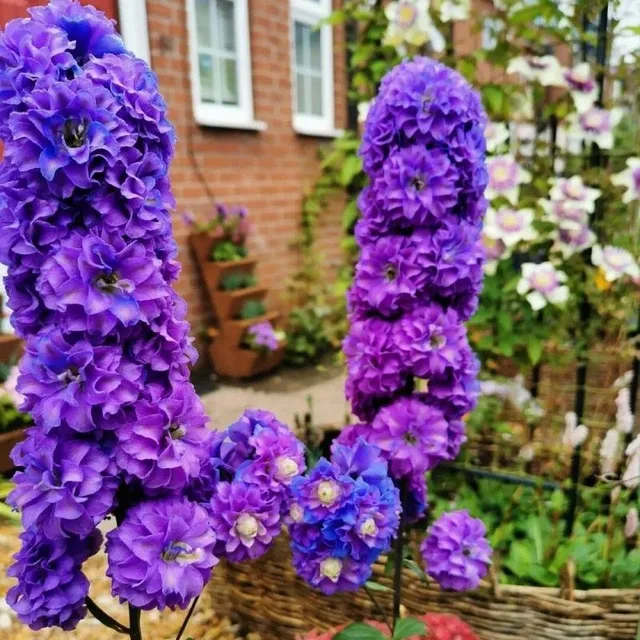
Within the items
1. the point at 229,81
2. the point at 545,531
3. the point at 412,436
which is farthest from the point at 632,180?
the point at 229,81

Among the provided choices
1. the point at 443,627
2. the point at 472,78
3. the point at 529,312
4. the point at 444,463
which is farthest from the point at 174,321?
the point at 472,78

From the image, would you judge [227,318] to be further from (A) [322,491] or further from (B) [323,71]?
(A) [322,491]

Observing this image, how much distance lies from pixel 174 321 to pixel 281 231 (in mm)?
4002

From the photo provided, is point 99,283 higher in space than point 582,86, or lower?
lower

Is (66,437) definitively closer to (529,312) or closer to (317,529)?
(317,529)

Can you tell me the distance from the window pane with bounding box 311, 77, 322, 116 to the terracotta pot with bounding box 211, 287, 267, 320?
180 centimetres

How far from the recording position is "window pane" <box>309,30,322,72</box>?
201 inches

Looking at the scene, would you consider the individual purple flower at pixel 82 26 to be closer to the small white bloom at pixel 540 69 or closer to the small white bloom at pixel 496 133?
the small white bloom at pixel 496 133

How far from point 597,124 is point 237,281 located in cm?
249

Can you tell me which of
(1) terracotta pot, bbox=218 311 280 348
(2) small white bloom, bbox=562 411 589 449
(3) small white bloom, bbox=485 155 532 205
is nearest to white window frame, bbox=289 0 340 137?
(1) terracotta pot, bbox=218 311 280 348

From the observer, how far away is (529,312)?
2.43m

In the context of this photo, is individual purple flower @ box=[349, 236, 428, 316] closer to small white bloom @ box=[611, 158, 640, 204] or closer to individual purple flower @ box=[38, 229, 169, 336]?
individual purple flower @ box=[38, 229, 169, 336]

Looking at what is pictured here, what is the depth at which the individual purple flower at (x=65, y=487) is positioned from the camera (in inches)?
32.0

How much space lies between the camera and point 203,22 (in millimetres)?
4047
